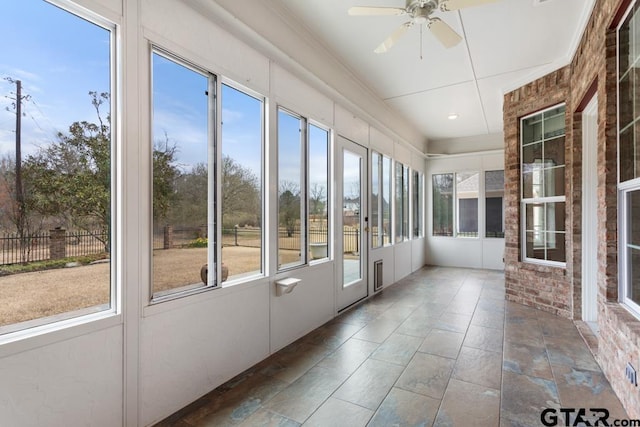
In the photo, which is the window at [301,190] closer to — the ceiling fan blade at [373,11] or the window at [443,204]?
the ceiling fan blade at [373,11]

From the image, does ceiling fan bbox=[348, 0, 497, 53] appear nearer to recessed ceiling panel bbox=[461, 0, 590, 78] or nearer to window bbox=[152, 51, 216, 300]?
recessed ceiling panel bbox=[461, 0, 590, 78]

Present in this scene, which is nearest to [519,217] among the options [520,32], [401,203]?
[401,203]

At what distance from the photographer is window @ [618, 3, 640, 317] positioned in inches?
86.4

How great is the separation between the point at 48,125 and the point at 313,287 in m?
2.72

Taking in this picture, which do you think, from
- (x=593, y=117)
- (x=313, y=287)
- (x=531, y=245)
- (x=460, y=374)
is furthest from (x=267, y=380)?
(x=593, y=117)

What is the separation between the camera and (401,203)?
21.6ft

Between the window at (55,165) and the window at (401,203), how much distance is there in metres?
5.16

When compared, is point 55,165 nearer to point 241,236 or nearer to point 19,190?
point 19,190

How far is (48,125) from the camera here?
1695mm

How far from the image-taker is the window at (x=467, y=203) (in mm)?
7578

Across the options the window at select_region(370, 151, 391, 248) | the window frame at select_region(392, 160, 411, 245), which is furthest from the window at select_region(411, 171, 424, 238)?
the window at select_region(370, 151, 391, 248)

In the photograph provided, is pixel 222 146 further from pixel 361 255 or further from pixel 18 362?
pixel 361 255

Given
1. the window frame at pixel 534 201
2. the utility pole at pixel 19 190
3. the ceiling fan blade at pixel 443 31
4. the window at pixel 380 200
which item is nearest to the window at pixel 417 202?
the window at pixel 380 200

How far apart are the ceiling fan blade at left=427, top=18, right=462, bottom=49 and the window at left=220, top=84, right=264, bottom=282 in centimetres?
159
